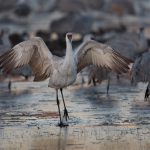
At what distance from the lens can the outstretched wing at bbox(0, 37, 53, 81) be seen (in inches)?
538

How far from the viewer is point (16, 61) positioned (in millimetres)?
13828

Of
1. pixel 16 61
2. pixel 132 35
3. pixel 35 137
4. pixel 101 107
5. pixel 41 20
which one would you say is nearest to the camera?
pixel 35 137

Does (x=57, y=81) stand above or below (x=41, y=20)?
below

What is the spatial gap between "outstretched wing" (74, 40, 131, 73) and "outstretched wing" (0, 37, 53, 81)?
559mm

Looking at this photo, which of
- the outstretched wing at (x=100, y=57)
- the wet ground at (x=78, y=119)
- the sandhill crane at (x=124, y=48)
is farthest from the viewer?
the sandhill crane at (x=124, y=48)

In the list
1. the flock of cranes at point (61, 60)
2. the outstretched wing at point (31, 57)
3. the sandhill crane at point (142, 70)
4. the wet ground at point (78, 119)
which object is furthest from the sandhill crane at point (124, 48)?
the outstretched wing at point (31, 57)

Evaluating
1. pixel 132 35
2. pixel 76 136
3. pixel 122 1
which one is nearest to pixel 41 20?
pixel 122 1

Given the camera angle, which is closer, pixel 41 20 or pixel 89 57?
pixel 89 57

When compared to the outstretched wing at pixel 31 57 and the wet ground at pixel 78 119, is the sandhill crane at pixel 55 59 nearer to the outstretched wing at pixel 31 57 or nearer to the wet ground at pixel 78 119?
the outstretched wing at pixel 31 57

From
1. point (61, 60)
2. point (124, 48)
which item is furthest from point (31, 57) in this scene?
point (124, 48)

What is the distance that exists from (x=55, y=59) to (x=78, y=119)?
1.15 m

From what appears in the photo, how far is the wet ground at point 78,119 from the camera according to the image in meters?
11.0

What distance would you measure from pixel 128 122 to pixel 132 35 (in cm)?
1381

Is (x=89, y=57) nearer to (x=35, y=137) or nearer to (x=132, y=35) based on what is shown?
(x=35, y=137)
